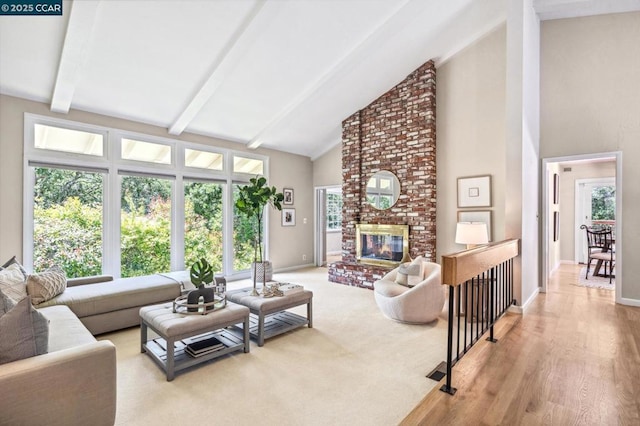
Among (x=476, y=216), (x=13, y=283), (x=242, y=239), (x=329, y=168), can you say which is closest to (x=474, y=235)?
(x=476, y=216)

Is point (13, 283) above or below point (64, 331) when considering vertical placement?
above

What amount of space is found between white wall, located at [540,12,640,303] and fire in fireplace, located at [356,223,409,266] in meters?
2.61

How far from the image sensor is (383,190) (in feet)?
19.7

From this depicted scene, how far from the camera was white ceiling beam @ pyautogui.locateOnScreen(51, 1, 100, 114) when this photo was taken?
2926 mm

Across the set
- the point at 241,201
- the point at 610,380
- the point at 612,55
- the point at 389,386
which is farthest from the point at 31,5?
the point at 612,55

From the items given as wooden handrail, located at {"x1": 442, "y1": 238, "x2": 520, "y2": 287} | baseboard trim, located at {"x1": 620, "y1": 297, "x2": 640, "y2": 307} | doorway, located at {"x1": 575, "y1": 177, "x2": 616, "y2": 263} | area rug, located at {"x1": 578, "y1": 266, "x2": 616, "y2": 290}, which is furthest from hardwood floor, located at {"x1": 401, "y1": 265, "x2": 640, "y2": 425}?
doorway, located at {"x1": 575, "y1": 177, "x2": 616, "y2": 263}

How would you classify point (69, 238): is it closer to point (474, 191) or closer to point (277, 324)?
point (277, 324)

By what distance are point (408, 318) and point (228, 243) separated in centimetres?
384

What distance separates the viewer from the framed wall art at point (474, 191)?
16.3 ft

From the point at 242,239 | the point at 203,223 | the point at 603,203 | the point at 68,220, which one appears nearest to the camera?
the point at 68,220

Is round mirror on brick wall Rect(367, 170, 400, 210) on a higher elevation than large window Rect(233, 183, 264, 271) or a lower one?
higher

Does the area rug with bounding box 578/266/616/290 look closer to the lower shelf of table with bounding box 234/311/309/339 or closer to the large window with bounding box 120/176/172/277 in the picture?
the lower shelf of table with bounding box 234/311/309/339

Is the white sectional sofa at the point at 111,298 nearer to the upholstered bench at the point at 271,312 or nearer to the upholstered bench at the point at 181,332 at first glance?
the upholstered bench at the point at 181,332

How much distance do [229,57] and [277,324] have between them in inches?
129
